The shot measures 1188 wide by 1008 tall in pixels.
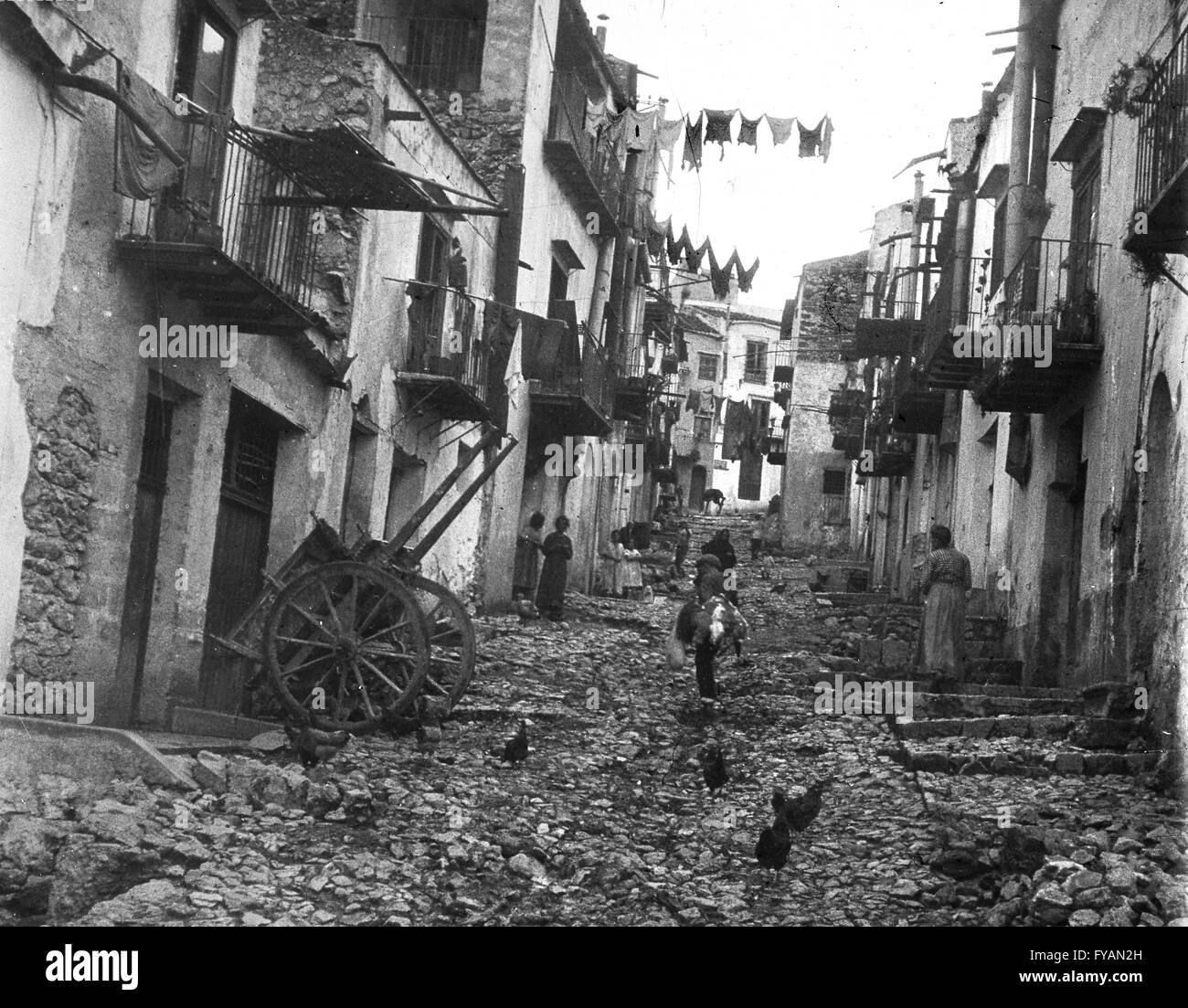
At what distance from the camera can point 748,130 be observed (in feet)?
79.3

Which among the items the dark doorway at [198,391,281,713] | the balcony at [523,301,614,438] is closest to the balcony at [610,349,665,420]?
the balcony at [523,301,614,438]

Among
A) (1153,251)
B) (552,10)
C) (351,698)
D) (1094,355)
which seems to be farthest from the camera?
(552,10)

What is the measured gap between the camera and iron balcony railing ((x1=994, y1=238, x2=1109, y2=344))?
46.5ft

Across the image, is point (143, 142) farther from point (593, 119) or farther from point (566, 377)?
point (593, 119)

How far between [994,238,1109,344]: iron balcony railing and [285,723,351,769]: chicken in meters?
7.71

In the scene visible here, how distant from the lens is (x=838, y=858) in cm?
903

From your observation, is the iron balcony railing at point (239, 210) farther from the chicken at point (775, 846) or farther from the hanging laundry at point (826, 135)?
the hanging laundry at point (826, 135)

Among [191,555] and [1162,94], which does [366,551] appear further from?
[1162,94]

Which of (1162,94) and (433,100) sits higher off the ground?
(433,100)

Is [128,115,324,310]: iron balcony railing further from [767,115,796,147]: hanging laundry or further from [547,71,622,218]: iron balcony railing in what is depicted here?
[767,115,796,147]: hanging laundry

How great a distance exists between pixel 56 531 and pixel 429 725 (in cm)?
360
